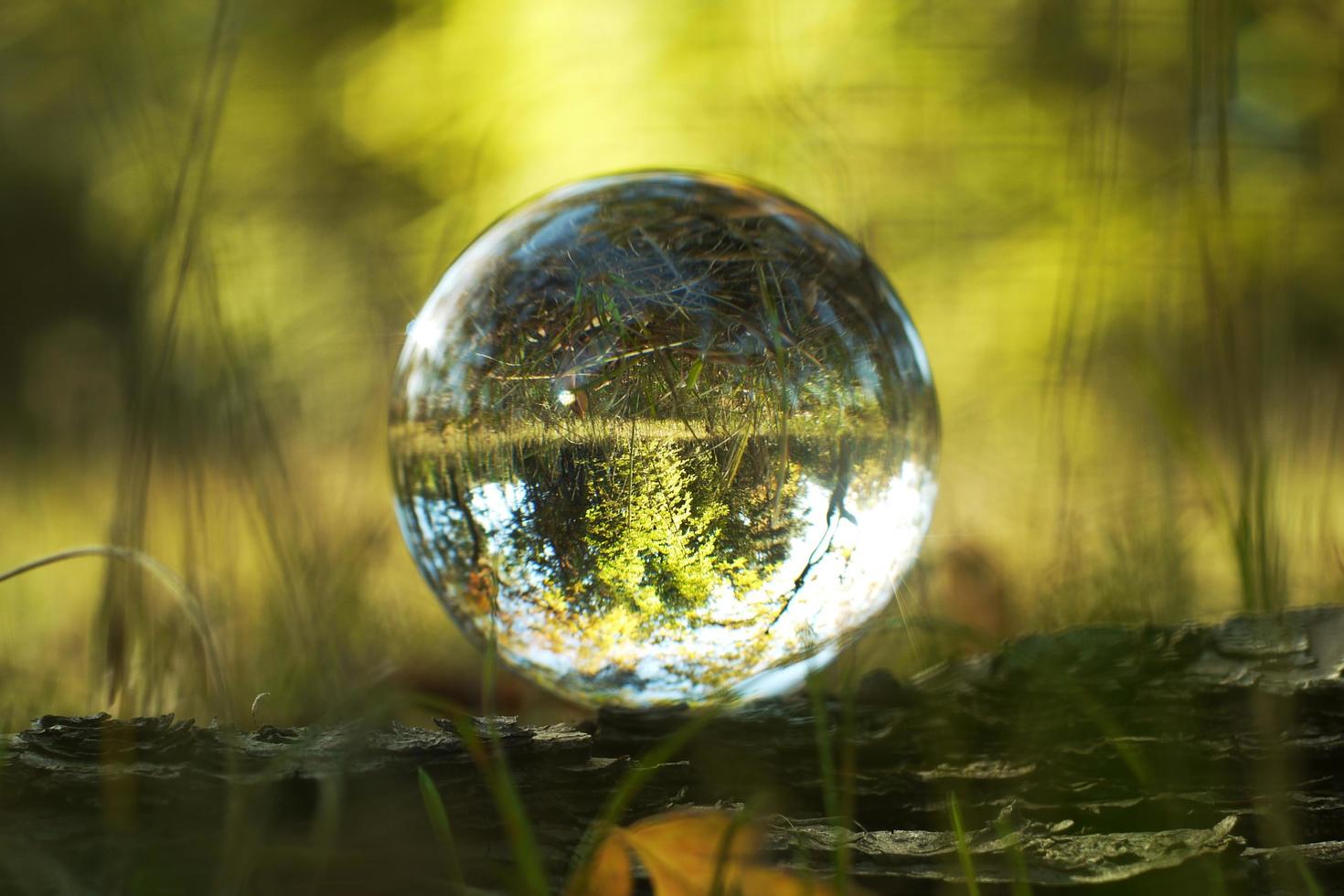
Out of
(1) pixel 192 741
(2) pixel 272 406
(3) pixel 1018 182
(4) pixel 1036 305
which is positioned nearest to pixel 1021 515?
→ (4) pixel 1036 305

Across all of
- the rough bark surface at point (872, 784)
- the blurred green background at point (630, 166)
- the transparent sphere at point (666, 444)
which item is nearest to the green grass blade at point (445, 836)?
the rough bark surface at point (872, 784)

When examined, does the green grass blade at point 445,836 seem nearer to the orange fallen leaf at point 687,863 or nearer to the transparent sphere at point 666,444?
the orange fallen leaf at point 687,863

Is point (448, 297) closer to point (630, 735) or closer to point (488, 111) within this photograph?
point (630, 735)

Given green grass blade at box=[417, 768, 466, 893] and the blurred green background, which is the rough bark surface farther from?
the blurred green background

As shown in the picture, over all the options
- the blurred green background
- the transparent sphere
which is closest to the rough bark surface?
the transparent sphere

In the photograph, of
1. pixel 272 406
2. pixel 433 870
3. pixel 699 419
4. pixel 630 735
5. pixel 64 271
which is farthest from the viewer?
pixel 64 271
